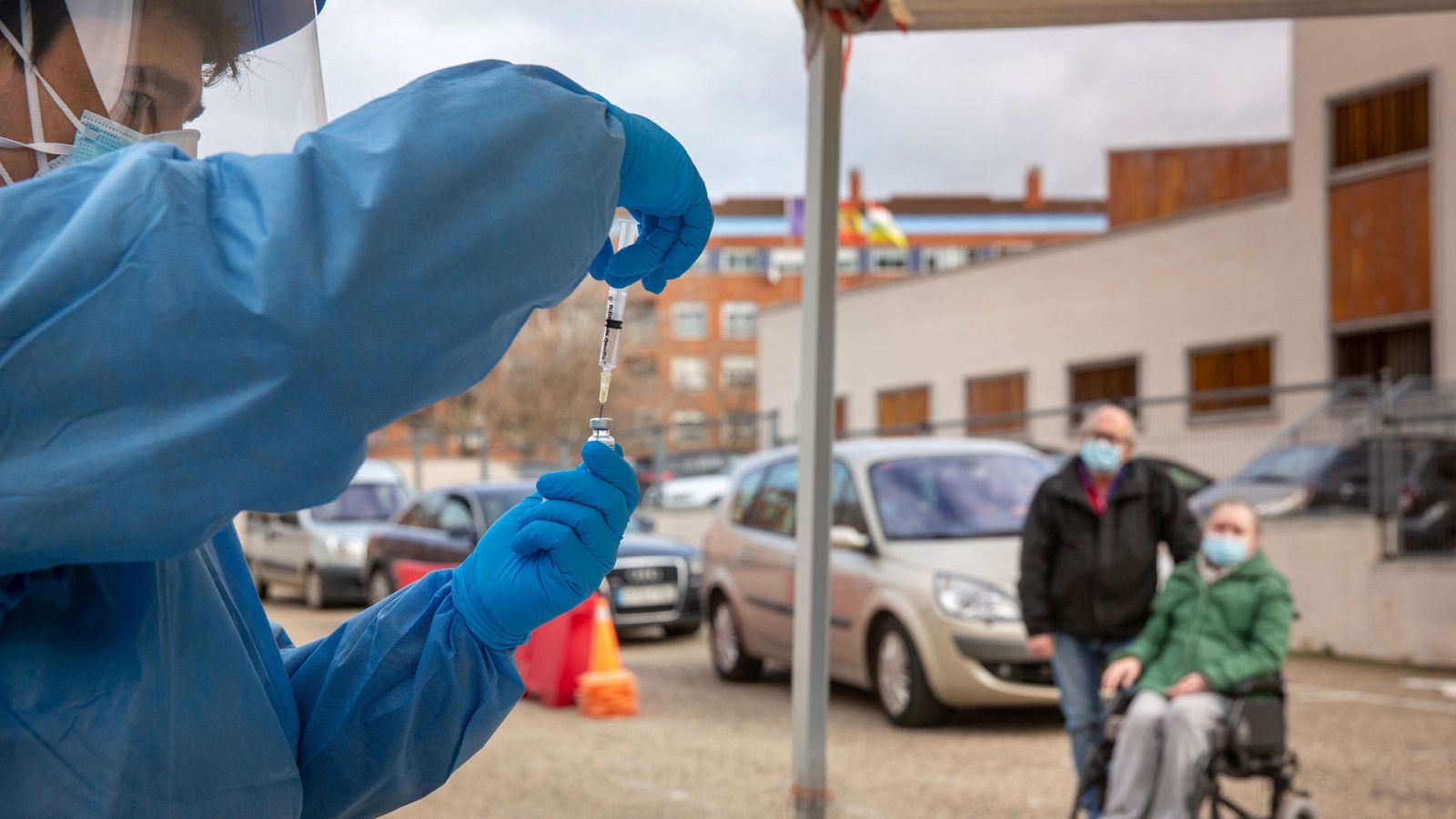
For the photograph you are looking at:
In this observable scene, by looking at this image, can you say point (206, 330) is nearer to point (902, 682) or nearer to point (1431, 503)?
point (902, 682)

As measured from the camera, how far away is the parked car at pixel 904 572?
885 cm

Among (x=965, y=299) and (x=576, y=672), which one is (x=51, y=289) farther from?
(x=965, y=299)

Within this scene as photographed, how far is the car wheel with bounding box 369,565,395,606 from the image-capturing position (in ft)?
47.7

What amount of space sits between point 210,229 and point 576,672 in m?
9.38

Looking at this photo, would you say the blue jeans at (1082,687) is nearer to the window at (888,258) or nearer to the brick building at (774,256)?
the brick building at (774,256)

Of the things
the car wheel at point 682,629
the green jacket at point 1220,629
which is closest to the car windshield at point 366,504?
the car wheel at point 682,629

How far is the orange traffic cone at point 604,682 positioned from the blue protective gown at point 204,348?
339 inches

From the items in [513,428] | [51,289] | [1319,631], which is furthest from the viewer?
[513,428]

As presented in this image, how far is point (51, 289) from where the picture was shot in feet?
3.23

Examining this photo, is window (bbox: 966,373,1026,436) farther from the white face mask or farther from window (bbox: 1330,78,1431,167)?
the white face mask

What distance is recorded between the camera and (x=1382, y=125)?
1980cm

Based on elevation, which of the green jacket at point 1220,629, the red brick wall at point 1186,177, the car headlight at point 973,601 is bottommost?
the car headlight at point 973,601

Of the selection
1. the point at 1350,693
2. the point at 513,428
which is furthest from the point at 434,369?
the point at 513,428

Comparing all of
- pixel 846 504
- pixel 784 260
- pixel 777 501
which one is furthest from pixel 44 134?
pixel 784 260
